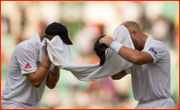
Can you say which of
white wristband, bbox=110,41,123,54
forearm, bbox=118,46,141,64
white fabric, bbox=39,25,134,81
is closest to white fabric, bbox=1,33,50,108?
white fabric, bbox=39,25,134,81

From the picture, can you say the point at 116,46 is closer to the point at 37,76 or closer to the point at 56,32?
the point at 56,32

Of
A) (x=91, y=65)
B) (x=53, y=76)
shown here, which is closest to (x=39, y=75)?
(x=53, y=76)

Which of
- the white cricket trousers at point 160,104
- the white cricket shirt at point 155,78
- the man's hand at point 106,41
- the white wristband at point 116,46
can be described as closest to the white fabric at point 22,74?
the man's hand at point 106,41

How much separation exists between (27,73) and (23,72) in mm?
56

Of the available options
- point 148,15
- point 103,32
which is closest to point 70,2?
point 103,32

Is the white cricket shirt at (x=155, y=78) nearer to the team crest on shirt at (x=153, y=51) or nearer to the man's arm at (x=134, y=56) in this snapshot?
the team crest on shirt at (x=153, y=51)

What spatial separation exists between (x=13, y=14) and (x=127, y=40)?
4.42m

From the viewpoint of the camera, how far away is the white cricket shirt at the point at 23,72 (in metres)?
3.04

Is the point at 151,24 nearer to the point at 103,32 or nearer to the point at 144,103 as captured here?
the point at 103,32

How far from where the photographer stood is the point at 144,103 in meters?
3.11

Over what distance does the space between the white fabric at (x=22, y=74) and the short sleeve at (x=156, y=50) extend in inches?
56.3

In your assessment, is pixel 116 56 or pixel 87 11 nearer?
pixel 116 56

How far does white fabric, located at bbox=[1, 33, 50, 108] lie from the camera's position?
3.05 metres

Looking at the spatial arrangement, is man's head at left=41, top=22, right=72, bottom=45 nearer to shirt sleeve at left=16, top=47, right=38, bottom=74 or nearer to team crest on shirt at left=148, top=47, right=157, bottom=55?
shirt sleeve at left=16, top=47, right=38, bottom=74
